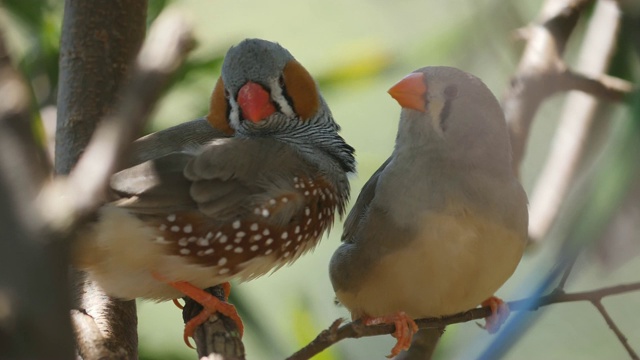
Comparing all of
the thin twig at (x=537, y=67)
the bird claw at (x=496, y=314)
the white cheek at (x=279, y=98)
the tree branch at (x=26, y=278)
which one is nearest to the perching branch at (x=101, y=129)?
the tree branch at (x=26, y=278)

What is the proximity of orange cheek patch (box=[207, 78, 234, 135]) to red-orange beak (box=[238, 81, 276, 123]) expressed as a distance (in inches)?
3.0

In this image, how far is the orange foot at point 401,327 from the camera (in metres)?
1.20

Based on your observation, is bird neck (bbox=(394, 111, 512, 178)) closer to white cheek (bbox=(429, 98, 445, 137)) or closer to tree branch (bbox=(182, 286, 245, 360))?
white cheek (bbox=(429, 98, 445, 137))

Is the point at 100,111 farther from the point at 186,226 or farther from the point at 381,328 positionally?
the point at 381,328

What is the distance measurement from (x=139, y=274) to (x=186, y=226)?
0.11 meters

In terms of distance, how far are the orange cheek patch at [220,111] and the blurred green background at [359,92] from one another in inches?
3.4

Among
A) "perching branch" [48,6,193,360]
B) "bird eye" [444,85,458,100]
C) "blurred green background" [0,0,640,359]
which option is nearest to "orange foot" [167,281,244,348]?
"perching branch" [48,6,193,360]

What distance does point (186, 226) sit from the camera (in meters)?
1.26

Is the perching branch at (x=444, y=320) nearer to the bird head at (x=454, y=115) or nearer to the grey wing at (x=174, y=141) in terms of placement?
the bird head at (x=454, y=115)

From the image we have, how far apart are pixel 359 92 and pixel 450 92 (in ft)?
3.84

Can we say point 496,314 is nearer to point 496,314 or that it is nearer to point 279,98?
point 496,314

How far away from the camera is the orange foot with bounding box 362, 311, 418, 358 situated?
1.20m

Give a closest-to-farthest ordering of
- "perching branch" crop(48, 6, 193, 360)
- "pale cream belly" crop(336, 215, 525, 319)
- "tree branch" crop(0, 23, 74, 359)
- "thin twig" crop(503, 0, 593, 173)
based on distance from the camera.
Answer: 1. "tree branch" crop(0, 23, 74, 359)
2. "perching branch" crop(48, 6, 193, 360)
3. "pale cream belly" crop(336, 215, 525, 319)
4. "thin twig" crop(503, 0, 593, 173)

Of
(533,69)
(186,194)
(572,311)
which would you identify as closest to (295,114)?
(186,194)
